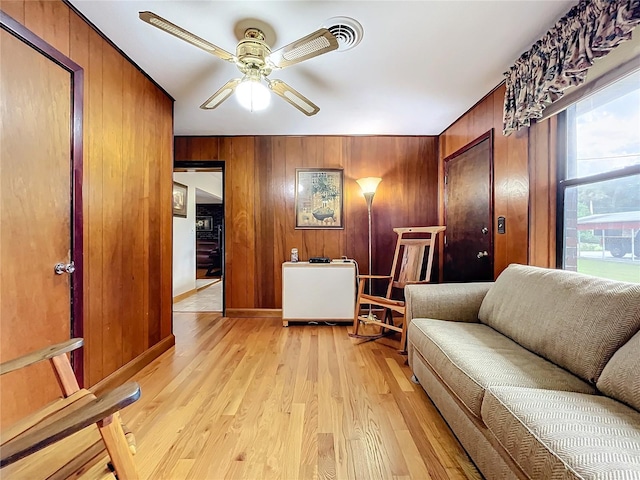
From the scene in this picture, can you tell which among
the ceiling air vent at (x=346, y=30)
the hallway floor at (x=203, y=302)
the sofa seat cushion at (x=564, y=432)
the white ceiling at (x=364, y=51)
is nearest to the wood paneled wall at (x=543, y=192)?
the white ceiling at (x=364, y=51)

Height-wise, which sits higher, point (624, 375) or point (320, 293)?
point (624, 375)

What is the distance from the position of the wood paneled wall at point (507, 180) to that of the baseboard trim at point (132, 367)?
2.99 meters

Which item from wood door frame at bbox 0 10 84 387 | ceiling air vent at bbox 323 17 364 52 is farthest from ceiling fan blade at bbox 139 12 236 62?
wood door frame at bbox 0 10 84 387

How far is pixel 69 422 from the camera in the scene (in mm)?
669

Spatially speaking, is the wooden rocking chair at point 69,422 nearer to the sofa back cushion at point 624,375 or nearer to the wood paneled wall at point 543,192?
the sofa back cushion at point 624,375

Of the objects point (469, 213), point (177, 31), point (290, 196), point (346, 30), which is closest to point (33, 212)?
point (177, 31)

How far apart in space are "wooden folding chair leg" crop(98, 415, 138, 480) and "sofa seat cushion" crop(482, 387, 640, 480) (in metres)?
1.19

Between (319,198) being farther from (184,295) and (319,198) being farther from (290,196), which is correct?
(184,295)

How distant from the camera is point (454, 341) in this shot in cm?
161

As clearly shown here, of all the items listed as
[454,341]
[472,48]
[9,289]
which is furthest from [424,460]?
[472,48]

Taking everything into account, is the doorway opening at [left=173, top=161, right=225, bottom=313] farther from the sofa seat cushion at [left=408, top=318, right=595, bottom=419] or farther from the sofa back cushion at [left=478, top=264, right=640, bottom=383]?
the sofa back cushion at [left=478, top=264, right=640, bottom=383]

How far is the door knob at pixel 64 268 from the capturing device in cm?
152

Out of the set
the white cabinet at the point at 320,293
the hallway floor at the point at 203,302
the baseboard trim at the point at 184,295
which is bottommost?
the hallway floor at the point at 203,302

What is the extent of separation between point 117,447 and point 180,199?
443 centimetres
